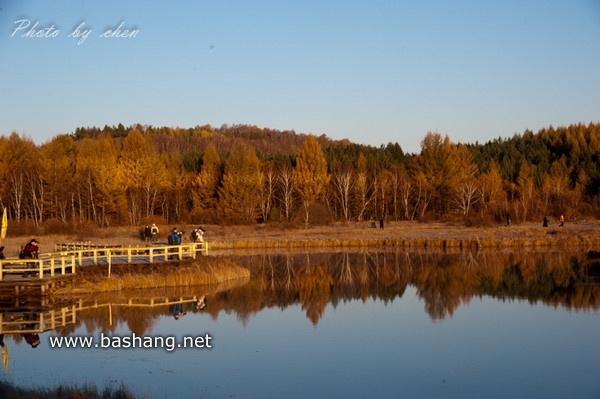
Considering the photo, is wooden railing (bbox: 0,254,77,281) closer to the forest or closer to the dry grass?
the dry grass

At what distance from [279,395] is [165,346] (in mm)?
6166

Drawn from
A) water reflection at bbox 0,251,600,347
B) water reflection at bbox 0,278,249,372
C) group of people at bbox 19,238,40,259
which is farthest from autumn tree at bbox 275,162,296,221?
group of people at bbox 19,238,40,259

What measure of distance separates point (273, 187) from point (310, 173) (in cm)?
555

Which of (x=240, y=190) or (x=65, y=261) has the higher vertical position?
(x=240, y=190)

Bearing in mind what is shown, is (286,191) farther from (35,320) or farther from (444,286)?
(35,320)

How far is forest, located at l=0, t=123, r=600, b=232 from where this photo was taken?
213ft

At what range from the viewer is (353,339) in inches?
813

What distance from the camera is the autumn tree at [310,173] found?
70.2 m

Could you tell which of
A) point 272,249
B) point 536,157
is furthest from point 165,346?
point 536,157

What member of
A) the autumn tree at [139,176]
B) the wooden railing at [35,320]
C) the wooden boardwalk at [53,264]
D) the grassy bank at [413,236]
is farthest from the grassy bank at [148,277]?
the autumn tree at [139,176]

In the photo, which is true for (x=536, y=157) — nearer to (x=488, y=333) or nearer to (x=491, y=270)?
(x=491, y=270)

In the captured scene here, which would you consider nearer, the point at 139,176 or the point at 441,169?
the point at 139,176

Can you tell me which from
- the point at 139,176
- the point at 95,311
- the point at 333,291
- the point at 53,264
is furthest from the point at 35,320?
the point at 139,176

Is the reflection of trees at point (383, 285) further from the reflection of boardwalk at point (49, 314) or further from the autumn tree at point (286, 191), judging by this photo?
the autumn tree at point (286, 191)
